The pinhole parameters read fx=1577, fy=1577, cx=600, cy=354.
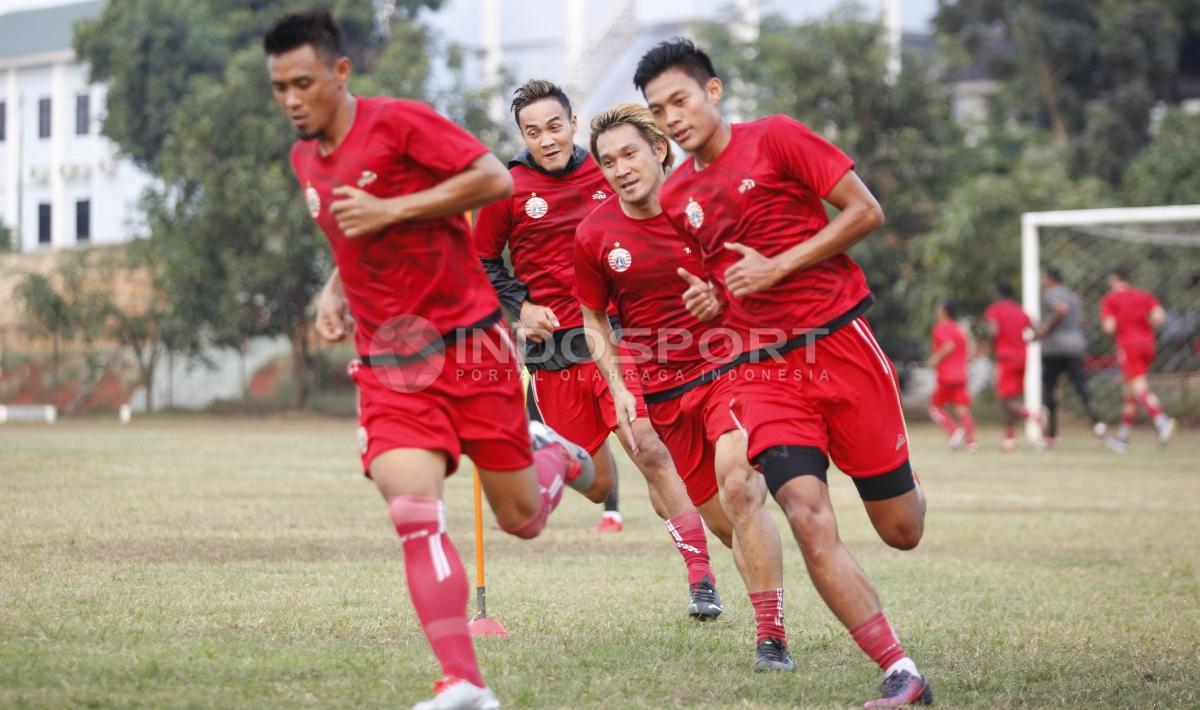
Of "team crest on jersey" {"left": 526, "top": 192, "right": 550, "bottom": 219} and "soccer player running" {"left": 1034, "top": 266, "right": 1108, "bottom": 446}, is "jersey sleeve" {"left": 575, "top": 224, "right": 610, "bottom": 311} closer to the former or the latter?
"team crest on jersey" {"left": 526, "top": 192, "right": 550, "bottom": 219}

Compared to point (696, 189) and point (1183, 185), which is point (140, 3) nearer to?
point (1183, 185)

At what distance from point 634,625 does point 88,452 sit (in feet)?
43.5

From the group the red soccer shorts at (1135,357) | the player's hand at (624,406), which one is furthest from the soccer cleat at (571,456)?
the red soccer shorts at (1135,357)

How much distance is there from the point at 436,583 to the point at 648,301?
2.66 m

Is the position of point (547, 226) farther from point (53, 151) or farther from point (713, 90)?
point (53, 151)

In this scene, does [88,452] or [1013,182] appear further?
[1013,182]

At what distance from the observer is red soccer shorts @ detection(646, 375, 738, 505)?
709 centimetres

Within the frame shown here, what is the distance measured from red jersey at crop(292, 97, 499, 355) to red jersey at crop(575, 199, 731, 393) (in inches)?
71.1

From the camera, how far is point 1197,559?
34.3 feet

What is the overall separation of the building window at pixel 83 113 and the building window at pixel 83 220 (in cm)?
259

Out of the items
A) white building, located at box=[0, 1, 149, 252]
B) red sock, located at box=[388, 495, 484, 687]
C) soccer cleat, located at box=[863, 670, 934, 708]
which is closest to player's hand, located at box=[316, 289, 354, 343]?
red sock, located at box=[388, 495, 484, 687]

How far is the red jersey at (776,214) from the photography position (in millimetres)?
6160

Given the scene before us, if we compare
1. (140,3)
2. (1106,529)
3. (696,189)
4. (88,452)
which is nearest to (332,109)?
(696,189)

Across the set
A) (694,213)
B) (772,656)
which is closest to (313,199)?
(694,213)
